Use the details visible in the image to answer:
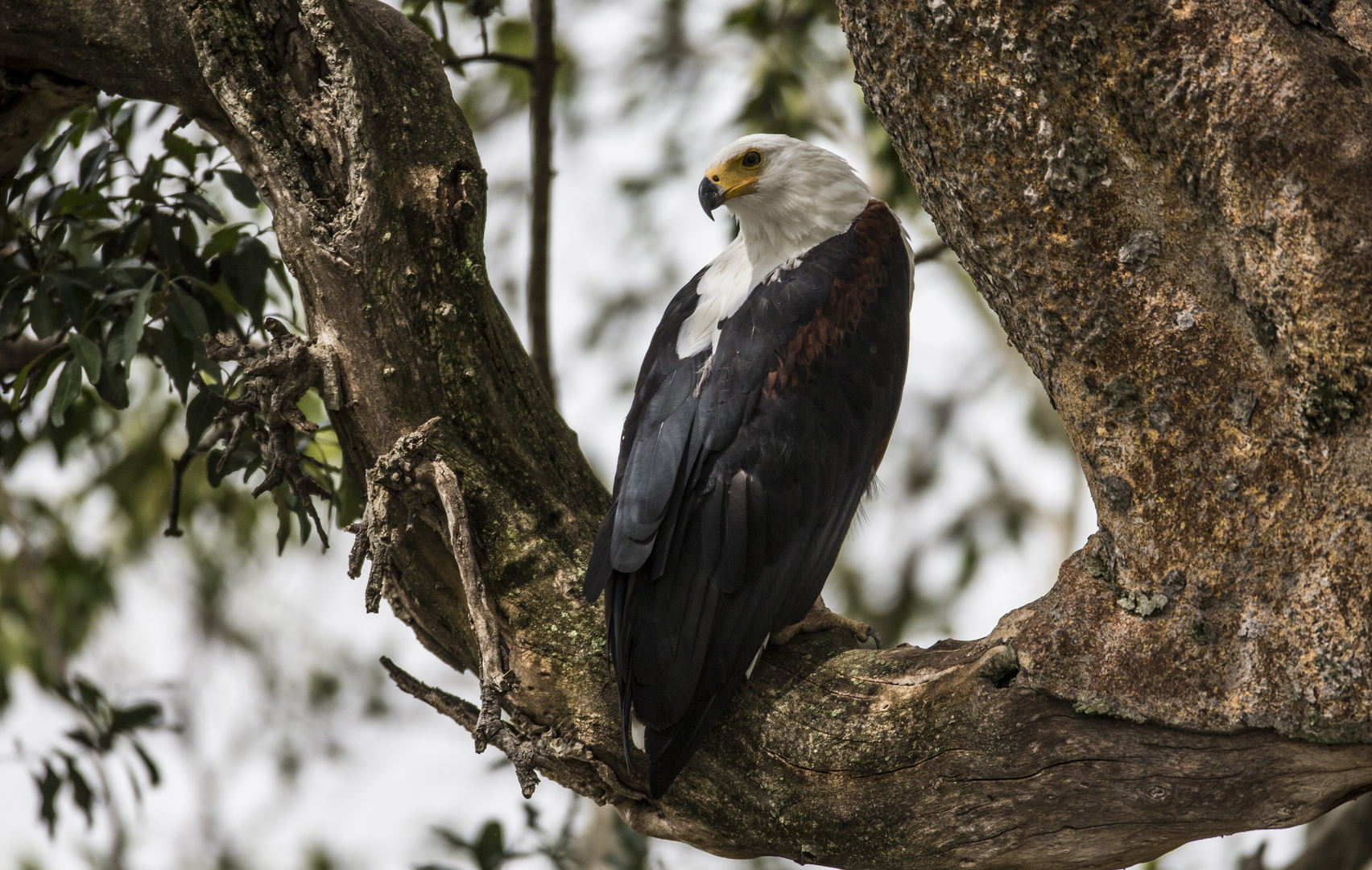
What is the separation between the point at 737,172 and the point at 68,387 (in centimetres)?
194

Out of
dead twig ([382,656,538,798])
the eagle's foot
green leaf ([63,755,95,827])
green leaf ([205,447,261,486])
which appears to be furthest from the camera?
green leaf ([63,755,95,827])

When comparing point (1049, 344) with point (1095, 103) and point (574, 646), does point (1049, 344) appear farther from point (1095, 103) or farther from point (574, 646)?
point (574, 646)

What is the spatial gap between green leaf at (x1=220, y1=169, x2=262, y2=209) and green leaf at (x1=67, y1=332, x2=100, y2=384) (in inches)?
26.2

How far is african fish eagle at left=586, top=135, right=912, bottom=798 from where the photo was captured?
7.88ft

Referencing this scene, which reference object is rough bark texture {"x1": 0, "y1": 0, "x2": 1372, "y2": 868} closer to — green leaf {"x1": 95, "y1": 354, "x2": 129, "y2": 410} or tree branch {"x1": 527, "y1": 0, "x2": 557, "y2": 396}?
Result: green leaf {"x1": 95, "y1": 354, "x2": 129, "y2": 410}

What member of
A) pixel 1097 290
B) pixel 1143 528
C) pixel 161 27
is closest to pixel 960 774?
pixel 1143 528

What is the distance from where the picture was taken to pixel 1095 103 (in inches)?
73.3

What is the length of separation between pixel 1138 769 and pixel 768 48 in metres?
4.64

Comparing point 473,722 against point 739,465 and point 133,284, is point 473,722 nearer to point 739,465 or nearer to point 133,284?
point 739,465

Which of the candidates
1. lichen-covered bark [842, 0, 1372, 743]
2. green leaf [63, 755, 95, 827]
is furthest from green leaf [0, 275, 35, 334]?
lichen-covered bark [842, 0, 1372, 743]

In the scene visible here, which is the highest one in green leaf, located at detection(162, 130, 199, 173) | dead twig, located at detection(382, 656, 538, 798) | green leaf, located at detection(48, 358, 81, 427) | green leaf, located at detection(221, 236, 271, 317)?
green leaf, located at detection(162, 130, 199, 173)

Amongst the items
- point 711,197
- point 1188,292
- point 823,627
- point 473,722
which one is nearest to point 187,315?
point 473,722

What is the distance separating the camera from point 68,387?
113 inches

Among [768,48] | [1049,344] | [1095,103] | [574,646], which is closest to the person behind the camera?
[1095,103]
